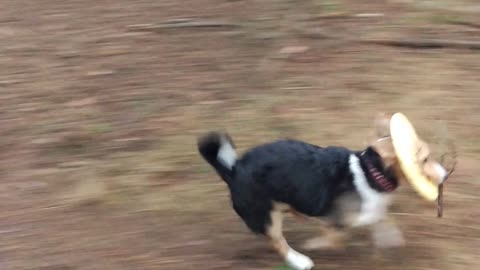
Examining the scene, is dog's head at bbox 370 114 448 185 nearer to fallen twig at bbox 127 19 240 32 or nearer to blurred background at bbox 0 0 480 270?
blurred background at bbox 0 0 480 270

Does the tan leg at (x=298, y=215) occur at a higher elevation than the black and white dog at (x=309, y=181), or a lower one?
lower

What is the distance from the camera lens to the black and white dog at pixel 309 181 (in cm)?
354

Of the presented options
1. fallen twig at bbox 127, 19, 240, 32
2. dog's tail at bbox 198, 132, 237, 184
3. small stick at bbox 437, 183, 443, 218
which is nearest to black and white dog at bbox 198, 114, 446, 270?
dog's tail at bbox 198, 132, 237, 184

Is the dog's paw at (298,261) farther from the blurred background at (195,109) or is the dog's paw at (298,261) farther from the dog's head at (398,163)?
the dog's head at (398,163)

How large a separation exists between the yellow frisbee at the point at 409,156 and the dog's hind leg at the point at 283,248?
66 centimetres

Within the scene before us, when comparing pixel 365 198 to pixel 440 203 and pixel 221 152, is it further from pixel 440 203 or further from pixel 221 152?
pixel 221 152

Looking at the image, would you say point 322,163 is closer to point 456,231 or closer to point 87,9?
point 456,231

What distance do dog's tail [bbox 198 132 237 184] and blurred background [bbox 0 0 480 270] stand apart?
0.47 metres

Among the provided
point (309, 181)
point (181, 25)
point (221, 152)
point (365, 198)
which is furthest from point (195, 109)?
point (365, 198)

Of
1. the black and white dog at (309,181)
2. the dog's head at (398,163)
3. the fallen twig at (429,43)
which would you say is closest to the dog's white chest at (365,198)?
the black and white dog at (309,181)

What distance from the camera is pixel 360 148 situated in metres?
4.63

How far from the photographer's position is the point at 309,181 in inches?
140

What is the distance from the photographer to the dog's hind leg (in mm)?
3691

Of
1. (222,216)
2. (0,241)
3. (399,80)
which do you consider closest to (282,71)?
(399,80)
